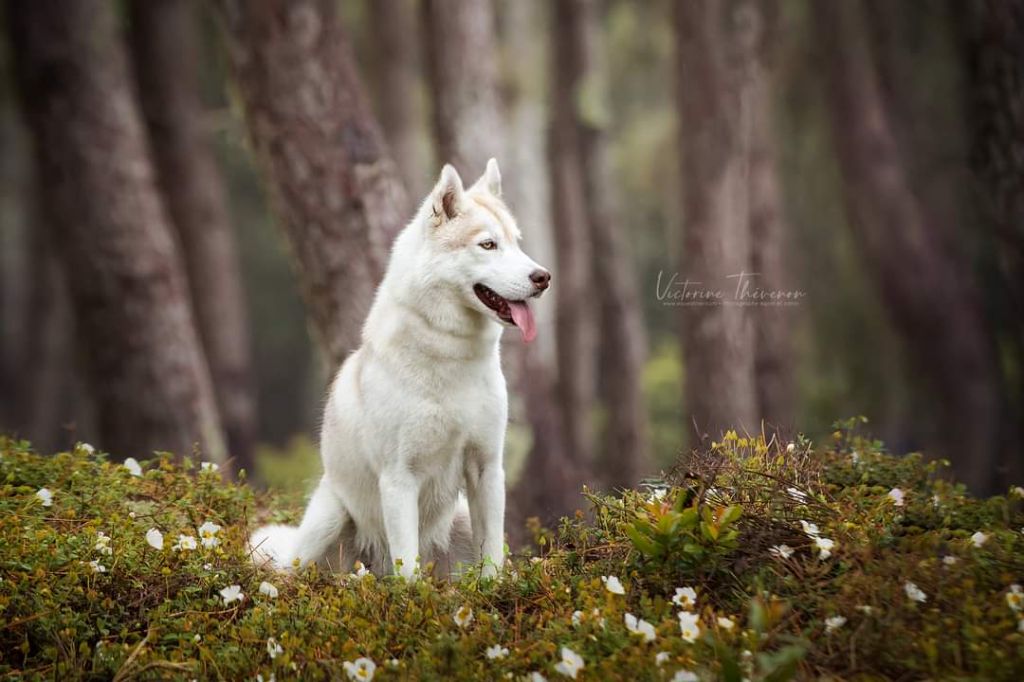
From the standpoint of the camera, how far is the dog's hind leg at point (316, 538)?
5188 millimetres

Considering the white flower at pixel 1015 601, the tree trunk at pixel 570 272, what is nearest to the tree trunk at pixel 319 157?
the white flower at pixel 1015 601

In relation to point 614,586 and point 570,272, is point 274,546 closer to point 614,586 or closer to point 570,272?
point 614,586

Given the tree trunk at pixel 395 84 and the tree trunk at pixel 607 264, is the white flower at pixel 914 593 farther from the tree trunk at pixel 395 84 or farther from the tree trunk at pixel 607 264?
the tree trunk at pixel 395 84

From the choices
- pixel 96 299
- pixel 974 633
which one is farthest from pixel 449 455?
pixel 96 299

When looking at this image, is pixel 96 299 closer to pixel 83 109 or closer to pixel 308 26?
pixel 83 109

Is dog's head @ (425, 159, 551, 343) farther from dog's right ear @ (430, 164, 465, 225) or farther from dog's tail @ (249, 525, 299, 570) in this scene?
dog's tail @ (249, 525, 299, 570)

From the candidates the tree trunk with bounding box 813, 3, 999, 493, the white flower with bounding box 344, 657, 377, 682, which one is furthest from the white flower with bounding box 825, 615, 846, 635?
the tree trunk with bounding box 813, 3, 999, 493

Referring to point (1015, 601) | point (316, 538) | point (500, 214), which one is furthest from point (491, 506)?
point (1015, 601)

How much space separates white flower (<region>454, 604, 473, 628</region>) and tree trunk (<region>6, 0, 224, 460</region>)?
17.8 ft

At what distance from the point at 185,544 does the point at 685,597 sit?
2224mm

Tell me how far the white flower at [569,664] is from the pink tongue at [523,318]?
154 cm

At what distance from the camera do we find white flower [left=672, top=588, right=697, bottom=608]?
153 inches

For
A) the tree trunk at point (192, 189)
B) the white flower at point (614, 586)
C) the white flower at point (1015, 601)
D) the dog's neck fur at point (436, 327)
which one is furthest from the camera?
the tree trunk at point (192, 189)

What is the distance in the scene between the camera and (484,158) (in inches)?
392
